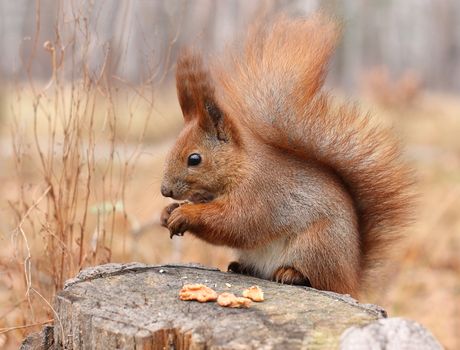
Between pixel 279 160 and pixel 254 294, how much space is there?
0.55 metres

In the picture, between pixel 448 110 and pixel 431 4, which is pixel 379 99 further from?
pixel 431 4

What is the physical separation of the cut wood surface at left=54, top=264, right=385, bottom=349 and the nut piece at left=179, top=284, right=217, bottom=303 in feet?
0.05

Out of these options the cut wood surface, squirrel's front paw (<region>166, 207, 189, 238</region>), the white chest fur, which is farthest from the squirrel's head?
the cut wood surface

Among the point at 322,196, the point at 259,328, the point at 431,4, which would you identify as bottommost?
the point at 259,328

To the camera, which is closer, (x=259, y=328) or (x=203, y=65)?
(x=259, y=328)

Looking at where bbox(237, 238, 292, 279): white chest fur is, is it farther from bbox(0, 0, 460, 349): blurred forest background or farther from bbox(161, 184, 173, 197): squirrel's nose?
bbox(0, 0, 460, 349): blurred forest background

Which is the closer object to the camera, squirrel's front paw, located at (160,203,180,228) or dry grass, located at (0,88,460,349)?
squirrel's front paw, located at (160,203,180,228)

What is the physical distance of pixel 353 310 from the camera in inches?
69.8

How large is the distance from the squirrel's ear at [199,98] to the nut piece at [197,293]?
0.58m

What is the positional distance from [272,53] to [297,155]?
1.11ft

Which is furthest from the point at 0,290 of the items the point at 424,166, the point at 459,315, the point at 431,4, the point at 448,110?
the point at 431,4

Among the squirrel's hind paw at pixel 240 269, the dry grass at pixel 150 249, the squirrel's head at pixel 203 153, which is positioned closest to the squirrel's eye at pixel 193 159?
the squirrel's head at pixel 203 153

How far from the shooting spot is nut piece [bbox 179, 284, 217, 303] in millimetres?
1812

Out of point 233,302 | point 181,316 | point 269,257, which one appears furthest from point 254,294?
point 269,257
